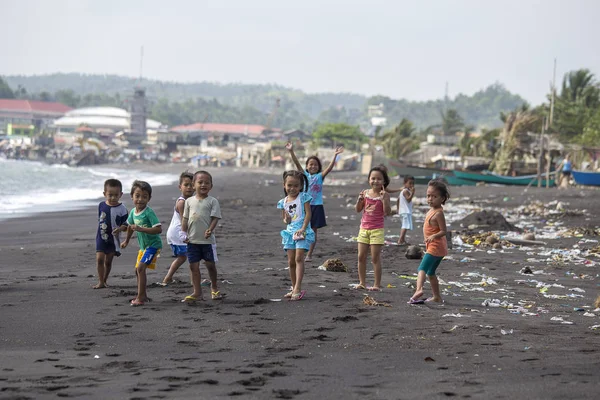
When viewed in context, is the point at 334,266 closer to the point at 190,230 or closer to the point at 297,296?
the point at 297,296

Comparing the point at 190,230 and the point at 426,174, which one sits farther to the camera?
the point at 426,174

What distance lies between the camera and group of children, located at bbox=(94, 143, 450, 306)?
7.80m

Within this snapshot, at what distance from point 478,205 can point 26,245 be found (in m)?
15.3

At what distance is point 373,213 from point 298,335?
104 inches

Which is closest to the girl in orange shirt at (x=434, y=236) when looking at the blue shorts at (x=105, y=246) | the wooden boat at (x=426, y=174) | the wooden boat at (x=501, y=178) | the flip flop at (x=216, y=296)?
the flip flop at (x=216, y=296)

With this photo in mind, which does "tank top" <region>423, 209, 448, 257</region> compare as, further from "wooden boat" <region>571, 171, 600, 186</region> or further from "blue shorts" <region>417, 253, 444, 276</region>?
"wooden boat" <region>571, 171, 600, 186</region>

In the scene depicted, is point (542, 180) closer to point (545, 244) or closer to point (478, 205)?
point (478, 205)

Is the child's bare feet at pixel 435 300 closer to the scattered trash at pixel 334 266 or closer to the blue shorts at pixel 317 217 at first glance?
the scattered trash at pixel 334 266

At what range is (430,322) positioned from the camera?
6.64 metres

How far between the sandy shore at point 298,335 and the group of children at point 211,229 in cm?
28

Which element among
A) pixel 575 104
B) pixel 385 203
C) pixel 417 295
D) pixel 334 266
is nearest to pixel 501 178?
pixel 575 104

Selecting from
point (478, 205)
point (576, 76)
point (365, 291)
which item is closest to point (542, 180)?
point (478, 205)

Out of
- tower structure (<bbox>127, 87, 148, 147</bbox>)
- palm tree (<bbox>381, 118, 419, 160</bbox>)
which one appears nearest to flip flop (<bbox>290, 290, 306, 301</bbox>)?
palm tree (<bbox>381, 118, 419, 160</bbox>)

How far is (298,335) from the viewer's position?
624 centimetres
